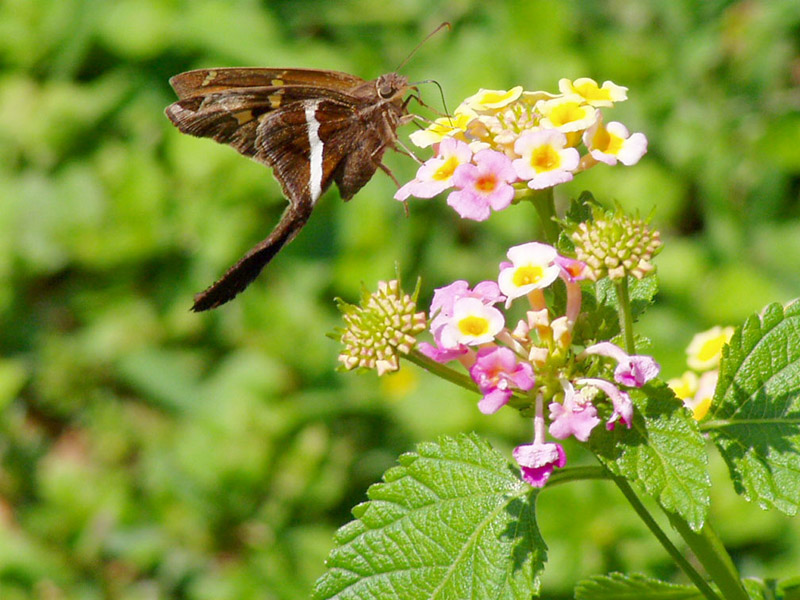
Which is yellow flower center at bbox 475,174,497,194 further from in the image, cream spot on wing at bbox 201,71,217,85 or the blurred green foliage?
the blurred green foliage

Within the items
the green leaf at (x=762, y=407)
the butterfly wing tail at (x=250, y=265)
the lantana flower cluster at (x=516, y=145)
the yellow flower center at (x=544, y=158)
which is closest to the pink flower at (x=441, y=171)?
the lantana flower cluster at (x=516, y=145)

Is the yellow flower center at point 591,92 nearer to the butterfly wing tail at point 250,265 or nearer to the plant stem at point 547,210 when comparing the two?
the plant stem at point 547,210

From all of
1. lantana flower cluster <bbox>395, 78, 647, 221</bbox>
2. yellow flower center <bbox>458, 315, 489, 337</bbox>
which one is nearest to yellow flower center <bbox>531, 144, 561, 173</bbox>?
lantana flower cluster <bbox>395, 78, 647, 221</bbox>

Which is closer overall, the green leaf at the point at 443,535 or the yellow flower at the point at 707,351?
the green leaf at the point at 443,535

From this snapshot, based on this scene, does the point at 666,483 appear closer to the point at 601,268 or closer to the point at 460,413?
the point at 601,268

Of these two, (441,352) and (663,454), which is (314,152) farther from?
(663,454)

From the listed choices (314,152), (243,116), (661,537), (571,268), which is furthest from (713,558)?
(243,116)
